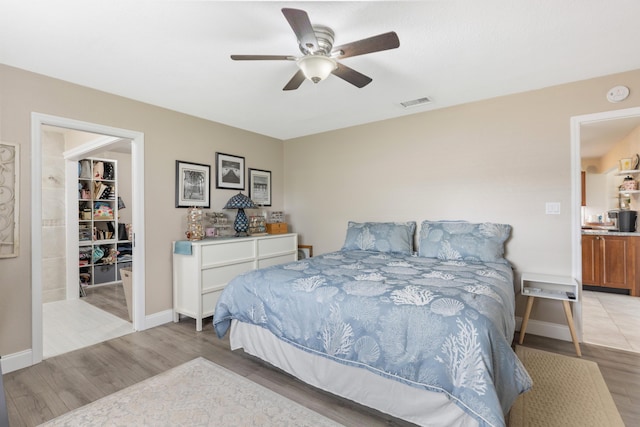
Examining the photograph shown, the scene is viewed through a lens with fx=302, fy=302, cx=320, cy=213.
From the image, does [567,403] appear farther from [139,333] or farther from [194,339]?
[139,333]

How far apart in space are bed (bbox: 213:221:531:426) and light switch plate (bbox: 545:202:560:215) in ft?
1.97

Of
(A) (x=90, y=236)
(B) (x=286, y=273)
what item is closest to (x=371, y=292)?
(B) (x=286, y=273)

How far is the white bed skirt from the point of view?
157 centimetres

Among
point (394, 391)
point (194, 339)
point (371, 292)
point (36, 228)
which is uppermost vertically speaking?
point (36, 228)

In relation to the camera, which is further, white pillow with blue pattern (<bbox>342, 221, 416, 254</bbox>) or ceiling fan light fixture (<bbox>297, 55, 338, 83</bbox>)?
white pillow with blue pattern (<bbox>342, 221, 416, 254</bbox>)

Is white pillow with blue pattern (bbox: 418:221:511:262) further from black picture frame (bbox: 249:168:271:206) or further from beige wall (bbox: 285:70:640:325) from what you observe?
black picture frame (bbox: 249:168:271:206)

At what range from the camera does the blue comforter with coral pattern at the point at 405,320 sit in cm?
146

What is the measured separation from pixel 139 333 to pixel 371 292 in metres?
2.56

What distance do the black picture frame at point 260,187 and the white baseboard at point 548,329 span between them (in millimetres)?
3544

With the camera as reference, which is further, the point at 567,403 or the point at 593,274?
the point at 593,274

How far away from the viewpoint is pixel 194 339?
9.64 ft

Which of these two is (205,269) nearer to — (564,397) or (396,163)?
(396,163)

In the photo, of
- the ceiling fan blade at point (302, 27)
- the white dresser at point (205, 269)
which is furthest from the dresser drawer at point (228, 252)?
the ceiling fan blade at point (302, 27)

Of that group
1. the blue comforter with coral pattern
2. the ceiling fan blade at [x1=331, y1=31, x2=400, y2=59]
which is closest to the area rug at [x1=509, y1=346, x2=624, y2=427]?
the blue comforter with coral pattern
